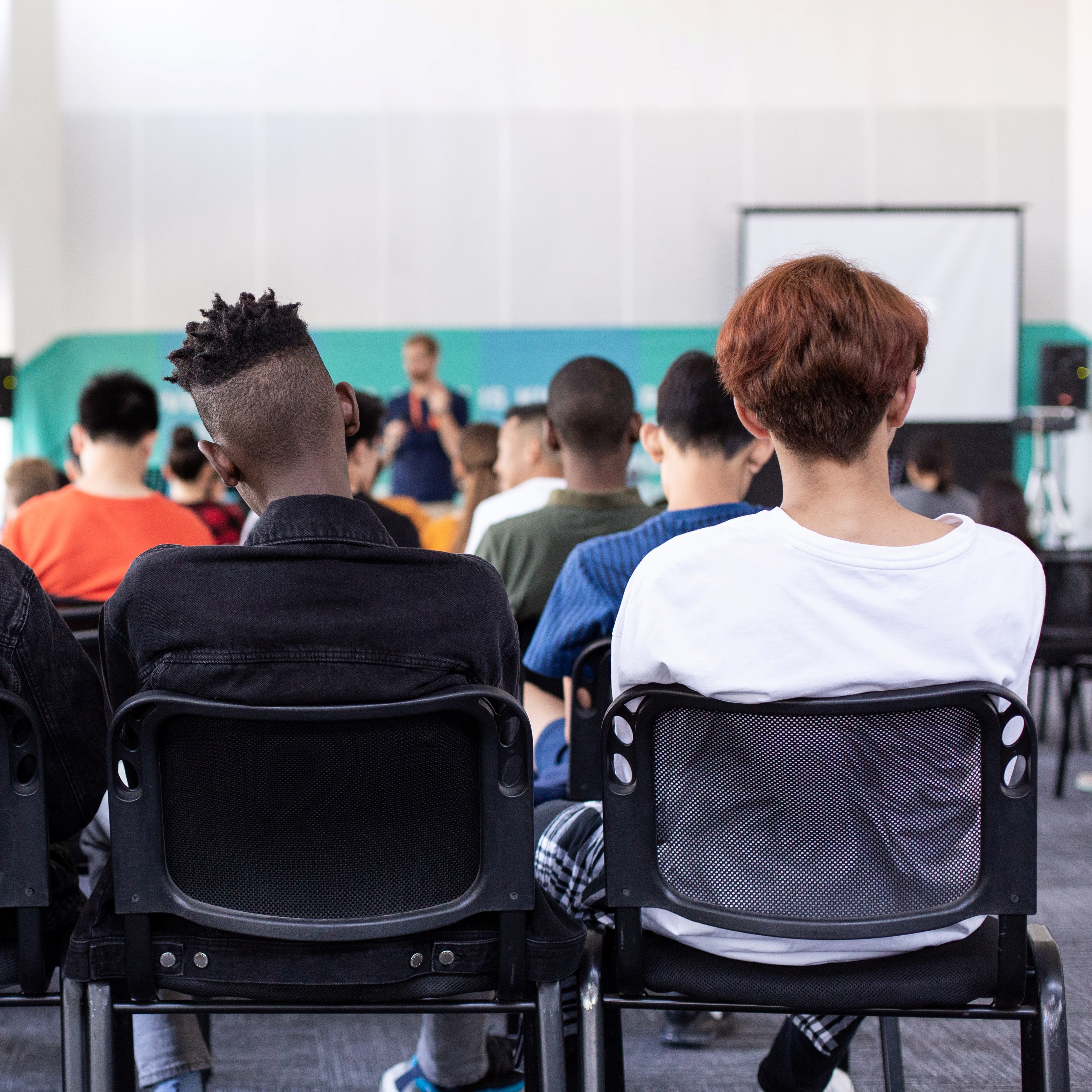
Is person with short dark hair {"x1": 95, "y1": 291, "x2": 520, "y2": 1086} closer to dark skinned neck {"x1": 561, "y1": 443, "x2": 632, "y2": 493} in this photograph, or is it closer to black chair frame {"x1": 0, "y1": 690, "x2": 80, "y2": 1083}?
black chair frame {"x1": 0, "y1": 690, "x2": 80, "y2": 1083}

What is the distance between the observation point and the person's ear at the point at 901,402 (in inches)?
45.9

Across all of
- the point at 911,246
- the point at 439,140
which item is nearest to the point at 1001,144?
the point at 911,246

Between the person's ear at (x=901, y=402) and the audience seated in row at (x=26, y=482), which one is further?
the audience seated in row at (x=26, y=482)

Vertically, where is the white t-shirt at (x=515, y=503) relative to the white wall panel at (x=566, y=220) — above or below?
below

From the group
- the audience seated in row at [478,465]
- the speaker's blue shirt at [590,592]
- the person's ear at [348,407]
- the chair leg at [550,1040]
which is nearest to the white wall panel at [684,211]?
the audience seated in row at [478,465]

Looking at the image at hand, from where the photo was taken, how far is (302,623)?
42.2 inches

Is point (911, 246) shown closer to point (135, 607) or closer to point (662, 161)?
point (662, 161)

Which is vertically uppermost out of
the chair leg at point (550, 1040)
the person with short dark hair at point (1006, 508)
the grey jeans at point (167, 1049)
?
the person with short dark hair at point (1006, 508)

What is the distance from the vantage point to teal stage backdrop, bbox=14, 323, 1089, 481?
24.8 ft

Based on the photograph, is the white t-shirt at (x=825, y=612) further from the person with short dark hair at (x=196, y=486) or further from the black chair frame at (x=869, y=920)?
the person with short dark hair at (x=196, y=486)

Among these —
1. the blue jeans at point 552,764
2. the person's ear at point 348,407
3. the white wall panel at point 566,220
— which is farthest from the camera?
the white wall panel at point 566,220

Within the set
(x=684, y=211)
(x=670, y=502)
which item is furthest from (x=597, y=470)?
(x=684, y=211)

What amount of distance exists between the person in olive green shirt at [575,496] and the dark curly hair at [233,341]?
83 centimetres

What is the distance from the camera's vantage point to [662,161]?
7746 mm
